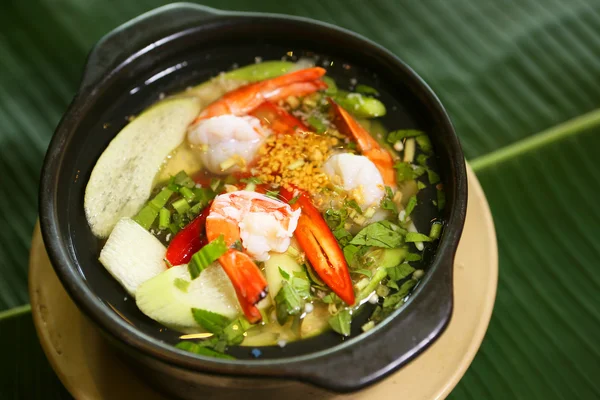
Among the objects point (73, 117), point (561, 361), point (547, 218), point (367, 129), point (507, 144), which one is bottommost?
point (561, 361)

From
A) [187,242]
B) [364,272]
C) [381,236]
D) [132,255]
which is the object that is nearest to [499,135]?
[381,236]

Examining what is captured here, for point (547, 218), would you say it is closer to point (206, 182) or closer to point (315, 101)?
point (315, 101)

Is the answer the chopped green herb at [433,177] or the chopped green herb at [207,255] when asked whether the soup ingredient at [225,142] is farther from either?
the chopped green herb at [433,177]

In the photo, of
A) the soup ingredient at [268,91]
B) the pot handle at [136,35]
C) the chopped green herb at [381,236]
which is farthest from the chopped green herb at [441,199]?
the pot handle at [136,35]

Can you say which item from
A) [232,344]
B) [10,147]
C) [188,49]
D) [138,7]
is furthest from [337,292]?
[138,7]

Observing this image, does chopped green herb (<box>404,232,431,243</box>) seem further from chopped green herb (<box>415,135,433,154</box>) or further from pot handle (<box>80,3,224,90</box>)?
pot handle (<box>80,3,224,90</box>)

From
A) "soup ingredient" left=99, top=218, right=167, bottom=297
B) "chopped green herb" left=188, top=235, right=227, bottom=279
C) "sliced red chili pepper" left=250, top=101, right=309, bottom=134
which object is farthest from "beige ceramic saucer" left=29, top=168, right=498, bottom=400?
"sliced red chili pepper" left=250, top=101, right=309, bottom=134
